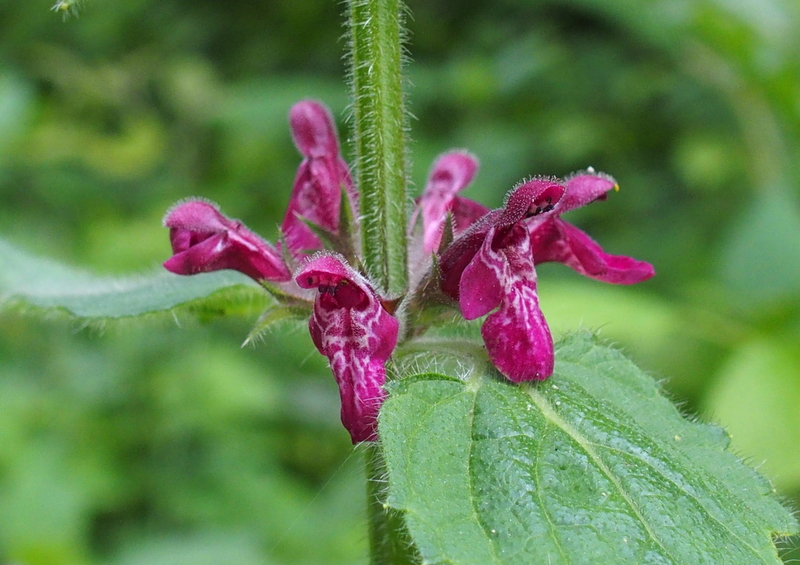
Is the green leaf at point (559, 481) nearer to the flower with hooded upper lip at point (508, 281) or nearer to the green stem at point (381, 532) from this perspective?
the flower with hooded upper lip at point (508, 281)

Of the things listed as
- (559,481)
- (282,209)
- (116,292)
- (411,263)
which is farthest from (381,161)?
(282,209)

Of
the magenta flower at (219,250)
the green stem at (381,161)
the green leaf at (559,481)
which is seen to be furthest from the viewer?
the magenta flower at (219,250)

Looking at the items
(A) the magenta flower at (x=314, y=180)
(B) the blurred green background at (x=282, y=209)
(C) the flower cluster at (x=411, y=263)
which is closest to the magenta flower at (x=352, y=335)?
(C) the flower cluster at (x=411, y=263)

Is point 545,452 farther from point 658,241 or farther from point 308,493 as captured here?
point 658,241

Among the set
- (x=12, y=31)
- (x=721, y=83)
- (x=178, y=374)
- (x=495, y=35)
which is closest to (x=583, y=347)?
(x=178, y=374)

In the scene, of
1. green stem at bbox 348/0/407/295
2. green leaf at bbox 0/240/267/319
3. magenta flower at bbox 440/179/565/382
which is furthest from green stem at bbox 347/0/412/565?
green leaf at bbox 0/240/267/319

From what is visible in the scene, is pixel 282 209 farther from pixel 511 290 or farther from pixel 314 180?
pixel 511 290
